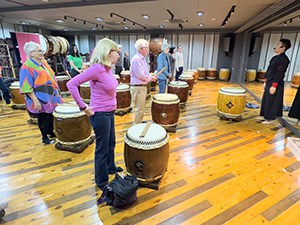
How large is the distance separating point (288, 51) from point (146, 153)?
1028 centimetres

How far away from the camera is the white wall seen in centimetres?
873

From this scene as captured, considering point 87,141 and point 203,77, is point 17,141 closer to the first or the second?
point 87,141

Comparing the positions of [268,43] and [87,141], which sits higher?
[268,43]

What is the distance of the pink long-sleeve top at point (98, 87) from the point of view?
1611mm

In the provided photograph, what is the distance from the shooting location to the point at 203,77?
10070mm

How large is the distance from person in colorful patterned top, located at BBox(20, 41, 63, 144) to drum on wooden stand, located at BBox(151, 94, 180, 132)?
1644 mm

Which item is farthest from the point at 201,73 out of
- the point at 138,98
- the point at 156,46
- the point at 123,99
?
the point at 138,98

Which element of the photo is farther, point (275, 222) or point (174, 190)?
point (174, 190)

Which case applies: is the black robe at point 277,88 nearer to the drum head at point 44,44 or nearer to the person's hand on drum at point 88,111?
the person's hand on drum at point 88,111

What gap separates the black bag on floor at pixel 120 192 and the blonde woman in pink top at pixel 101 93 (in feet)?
0.69

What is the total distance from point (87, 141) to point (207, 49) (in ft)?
30.5

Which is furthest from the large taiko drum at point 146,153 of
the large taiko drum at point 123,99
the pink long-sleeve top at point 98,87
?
the large taiko drum at point 123,99

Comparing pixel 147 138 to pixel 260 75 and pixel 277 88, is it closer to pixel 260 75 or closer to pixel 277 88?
pixel 277 88

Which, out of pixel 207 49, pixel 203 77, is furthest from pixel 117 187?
pixel 207 49
